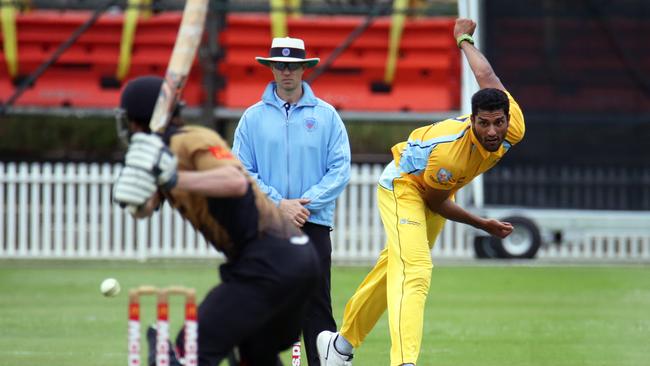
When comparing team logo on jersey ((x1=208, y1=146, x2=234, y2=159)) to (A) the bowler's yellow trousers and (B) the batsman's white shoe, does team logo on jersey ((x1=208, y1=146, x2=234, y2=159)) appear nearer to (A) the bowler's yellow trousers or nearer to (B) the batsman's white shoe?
(A) the bowler's yellow trousers

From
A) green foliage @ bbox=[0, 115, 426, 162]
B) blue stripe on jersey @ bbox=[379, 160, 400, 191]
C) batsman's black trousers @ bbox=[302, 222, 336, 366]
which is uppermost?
blue stripe on jersey @ bbox=[379, 160, 400, 191]

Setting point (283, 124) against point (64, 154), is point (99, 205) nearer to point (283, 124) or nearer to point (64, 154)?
point (64, 154)

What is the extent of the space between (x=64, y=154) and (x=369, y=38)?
6.52 m

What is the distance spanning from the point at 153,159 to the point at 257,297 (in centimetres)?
93

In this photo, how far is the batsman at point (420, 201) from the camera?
8.45m

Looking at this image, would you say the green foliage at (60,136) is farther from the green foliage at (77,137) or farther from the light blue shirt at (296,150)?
the light blue shirt at (296,150)

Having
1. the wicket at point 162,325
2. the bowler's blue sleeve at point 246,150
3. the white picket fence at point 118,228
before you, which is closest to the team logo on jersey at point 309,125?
the bowler's blue sleeve at point 246,150

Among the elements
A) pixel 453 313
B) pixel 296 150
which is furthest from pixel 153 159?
pixel 453 313

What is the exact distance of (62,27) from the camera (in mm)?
20156

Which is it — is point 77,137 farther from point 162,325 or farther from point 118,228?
point 162,325

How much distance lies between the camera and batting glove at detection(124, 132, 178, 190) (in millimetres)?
5988

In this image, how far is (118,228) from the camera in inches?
769

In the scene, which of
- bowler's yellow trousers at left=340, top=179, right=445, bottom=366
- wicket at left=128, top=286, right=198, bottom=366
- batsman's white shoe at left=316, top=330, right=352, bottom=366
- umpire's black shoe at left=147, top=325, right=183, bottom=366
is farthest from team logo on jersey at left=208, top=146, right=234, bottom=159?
batsman's white shoe at left=316, top=330, right=352, bottom=366

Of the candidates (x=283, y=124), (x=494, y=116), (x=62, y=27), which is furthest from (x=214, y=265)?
(x=494, y=116)
